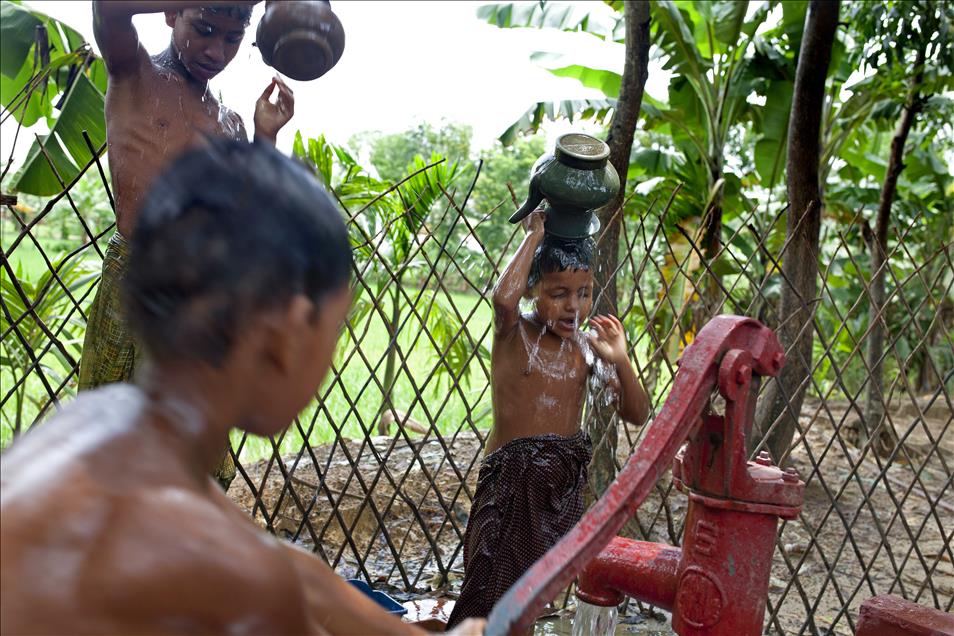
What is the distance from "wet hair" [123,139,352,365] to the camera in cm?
89

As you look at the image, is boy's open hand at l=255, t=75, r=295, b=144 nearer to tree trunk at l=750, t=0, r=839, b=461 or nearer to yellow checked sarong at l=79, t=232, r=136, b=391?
yellow checked sarong at l=79, t=232, r=136, b=391

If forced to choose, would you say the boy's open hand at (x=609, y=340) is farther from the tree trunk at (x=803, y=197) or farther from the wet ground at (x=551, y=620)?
the tree trunk at (x=803, y=197)

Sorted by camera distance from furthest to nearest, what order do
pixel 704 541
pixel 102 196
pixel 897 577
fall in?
pixel 102 196 < pixel 897 577 < pixel 704 541

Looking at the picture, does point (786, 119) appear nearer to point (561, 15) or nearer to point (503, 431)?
point (561, 15)

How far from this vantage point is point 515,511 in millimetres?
2893

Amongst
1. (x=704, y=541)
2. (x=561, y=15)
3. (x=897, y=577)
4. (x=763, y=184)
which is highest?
(x=561, y=15)

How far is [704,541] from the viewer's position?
1.47 metres

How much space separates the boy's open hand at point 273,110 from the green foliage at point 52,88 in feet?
5.55

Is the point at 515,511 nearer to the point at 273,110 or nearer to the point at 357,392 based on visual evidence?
the point at 273,110

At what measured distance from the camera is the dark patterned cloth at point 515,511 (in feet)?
9.41

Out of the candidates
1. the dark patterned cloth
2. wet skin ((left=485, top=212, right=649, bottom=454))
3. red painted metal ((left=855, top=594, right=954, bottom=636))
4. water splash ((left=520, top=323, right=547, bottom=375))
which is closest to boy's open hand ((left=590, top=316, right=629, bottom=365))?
wet skin ((left=485, top=212, right=649, bottom=454))

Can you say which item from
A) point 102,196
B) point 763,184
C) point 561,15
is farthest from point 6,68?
point 102,196

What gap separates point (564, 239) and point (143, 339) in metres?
1.96

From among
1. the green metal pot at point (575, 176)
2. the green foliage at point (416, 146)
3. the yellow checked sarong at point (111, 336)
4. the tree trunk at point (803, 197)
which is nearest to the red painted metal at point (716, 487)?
the green metal pot at point (575, 176)
